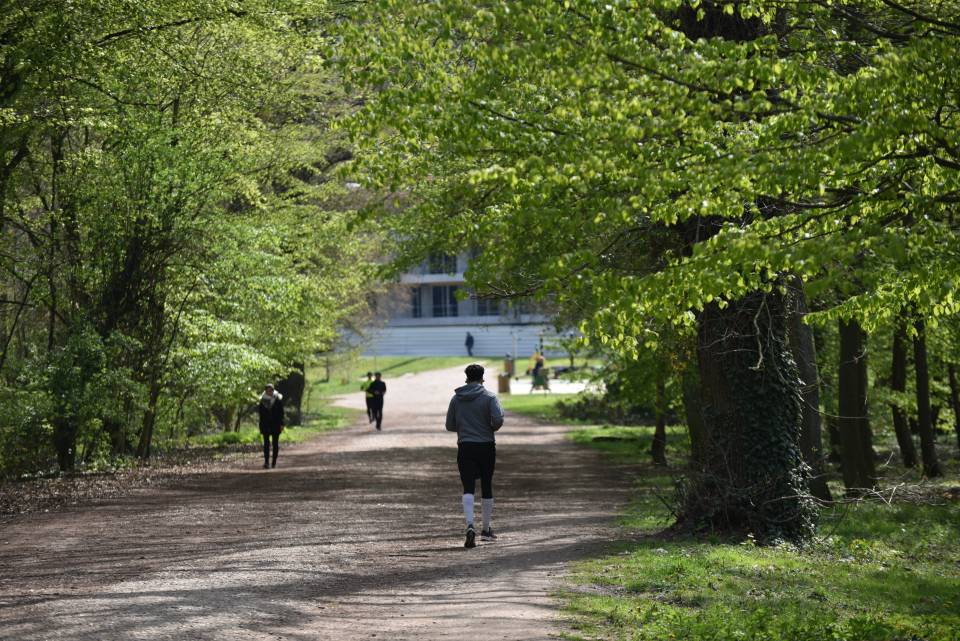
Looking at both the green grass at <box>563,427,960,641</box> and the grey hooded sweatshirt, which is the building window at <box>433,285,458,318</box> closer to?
the green grass at <box>563,427,960,641</box>

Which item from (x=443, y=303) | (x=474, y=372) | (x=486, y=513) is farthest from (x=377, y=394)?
(x=443, y=303)

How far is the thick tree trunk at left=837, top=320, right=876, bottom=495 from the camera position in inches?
746

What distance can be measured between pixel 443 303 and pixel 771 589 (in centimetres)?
9690

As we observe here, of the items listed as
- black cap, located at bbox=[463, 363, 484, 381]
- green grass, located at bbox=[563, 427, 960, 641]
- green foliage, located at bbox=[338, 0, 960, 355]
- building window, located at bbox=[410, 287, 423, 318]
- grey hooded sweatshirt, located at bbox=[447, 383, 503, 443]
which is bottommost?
green grass, located at bbox=[563, 427, 960, 641]

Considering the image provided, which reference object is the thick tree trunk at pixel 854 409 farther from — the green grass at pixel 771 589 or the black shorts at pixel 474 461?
the black shorts at pixel 474 461

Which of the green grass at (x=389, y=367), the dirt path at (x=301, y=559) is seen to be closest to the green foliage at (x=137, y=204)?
the dirt path at (x=301, y=559)

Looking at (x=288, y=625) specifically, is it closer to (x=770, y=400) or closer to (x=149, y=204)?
(x=770, y=400)

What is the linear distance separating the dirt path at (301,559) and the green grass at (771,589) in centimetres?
50

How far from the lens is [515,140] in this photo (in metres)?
9.69

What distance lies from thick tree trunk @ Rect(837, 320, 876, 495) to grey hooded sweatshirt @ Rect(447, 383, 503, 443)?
7.54 m

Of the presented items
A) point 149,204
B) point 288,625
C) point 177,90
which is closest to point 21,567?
point 288,625

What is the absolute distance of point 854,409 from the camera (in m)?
19.2

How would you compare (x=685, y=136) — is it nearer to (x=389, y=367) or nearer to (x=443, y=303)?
(x=389, y=367)

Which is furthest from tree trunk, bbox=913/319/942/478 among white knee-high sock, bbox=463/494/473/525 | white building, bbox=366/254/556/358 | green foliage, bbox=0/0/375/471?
white building, bbox=366/254/556/358
